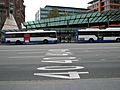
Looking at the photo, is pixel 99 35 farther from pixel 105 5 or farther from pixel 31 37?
pixel 105 5

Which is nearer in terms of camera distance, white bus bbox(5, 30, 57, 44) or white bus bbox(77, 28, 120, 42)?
white bus bbox(77, 28, 120, 42)

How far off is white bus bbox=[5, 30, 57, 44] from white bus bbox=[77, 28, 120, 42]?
15.9ft

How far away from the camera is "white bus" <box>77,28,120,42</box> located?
46906 mm

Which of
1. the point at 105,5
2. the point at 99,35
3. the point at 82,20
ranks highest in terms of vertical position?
the point at 105,5

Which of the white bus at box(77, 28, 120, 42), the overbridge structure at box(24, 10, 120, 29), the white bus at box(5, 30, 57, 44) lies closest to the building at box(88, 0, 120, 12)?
the overbridge structure at box(24, 10, 120, 29)

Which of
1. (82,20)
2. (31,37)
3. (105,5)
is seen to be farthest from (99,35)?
(105,5)

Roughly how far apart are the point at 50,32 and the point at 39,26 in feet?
106

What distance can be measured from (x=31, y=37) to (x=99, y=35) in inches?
472

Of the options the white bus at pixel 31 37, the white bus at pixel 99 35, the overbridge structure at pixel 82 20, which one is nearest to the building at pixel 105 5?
the overbridge structure at pixel 82 20

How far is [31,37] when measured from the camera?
47562 millimetres

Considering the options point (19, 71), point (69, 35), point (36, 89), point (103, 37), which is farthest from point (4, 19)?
point (36, 89)

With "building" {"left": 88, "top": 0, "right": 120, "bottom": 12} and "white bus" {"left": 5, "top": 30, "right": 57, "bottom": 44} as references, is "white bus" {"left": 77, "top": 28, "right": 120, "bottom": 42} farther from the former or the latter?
"building" {"left": 88, "top": 0, "right": 120, "bottom": 12}

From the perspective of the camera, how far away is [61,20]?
73938mm

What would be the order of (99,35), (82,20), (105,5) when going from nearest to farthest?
(99,35) < (82,20) < (105,5)
